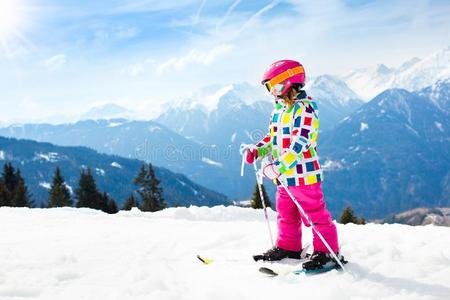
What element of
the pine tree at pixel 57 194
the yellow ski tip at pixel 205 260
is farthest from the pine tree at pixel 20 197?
the yellow ski tip at pixel 205 260

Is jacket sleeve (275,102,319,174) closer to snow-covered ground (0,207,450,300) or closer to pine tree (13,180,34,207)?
snow-covered ground (0,207,450,300)

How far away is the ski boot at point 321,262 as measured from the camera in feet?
17.7

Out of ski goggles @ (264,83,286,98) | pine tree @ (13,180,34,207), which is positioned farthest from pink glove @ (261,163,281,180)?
pine tree @ (13,180,34,207)

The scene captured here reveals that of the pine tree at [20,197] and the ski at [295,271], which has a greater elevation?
the pine tree at [20,197]

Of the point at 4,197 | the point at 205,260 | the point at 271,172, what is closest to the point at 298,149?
the point at 271,172

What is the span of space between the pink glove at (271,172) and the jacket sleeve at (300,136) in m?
0.05

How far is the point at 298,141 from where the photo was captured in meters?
5.49

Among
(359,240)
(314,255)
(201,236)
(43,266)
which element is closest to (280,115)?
(314,255)

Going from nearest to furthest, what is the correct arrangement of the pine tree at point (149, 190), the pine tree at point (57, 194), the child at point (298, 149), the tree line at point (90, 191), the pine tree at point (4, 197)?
the child at point (298, 149) < the pine tree at point (4, 197) < the tree line at point (90, 191) < the pine tree at point (57, 194) < the pine tree at point (149, 190)

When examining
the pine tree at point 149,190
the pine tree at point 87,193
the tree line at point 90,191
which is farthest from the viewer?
the pine tree at point 149,190

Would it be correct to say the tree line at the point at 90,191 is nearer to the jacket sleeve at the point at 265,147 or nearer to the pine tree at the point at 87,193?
the pine tree at the point at 87,193

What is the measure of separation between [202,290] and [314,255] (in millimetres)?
1521

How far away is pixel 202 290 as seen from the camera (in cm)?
499

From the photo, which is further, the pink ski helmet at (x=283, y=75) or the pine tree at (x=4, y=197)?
the pine tree at (x=4, y=197)
